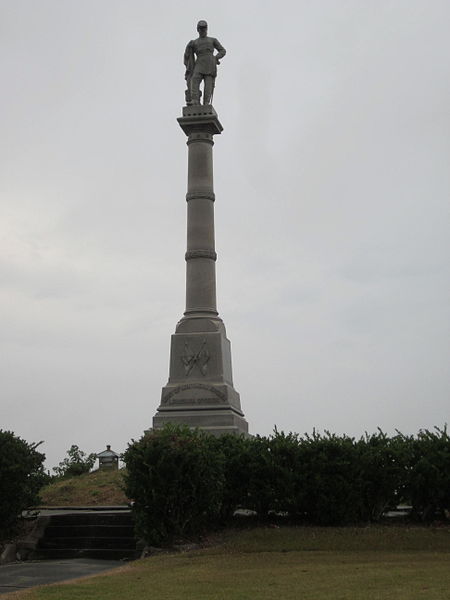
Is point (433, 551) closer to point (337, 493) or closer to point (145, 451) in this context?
point (337, 493)

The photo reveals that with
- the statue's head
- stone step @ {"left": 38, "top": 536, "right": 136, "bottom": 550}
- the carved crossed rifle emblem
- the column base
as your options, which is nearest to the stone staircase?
stone step @ {"left": 38, "top": 536, "right": 136, "bottom": 550}

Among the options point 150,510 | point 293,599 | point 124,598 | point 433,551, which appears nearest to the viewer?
point 293,599

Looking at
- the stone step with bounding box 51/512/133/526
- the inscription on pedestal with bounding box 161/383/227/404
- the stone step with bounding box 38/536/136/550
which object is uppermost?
the inscription on pedestal with bounding box 161/383/227/404

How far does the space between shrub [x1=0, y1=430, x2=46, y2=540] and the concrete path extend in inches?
57.8

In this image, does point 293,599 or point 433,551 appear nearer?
point 293,599

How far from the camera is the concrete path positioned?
12.6 metres

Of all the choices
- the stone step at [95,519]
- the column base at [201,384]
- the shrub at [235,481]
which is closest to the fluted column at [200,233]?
the column base at [201,384]

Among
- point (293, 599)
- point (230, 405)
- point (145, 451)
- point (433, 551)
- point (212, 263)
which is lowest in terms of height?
point (293, 599)

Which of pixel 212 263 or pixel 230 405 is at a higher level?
pixel 212 263

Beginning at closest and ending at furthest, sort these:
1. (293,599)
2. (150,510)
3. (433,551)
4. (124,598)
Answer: (293,599) < (124,598) < (433,551) < (150,510)

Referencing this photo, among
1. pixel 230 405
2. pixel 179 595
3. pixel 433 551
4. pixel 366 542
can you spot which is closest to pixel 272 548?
pixel 366 542

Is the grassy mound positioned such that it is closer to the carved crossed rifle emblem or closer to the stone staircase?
the stone staircase

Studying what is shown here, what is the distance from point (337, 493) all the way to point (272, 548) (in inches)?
93.1

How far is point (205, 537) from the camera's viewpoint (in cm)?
1553
